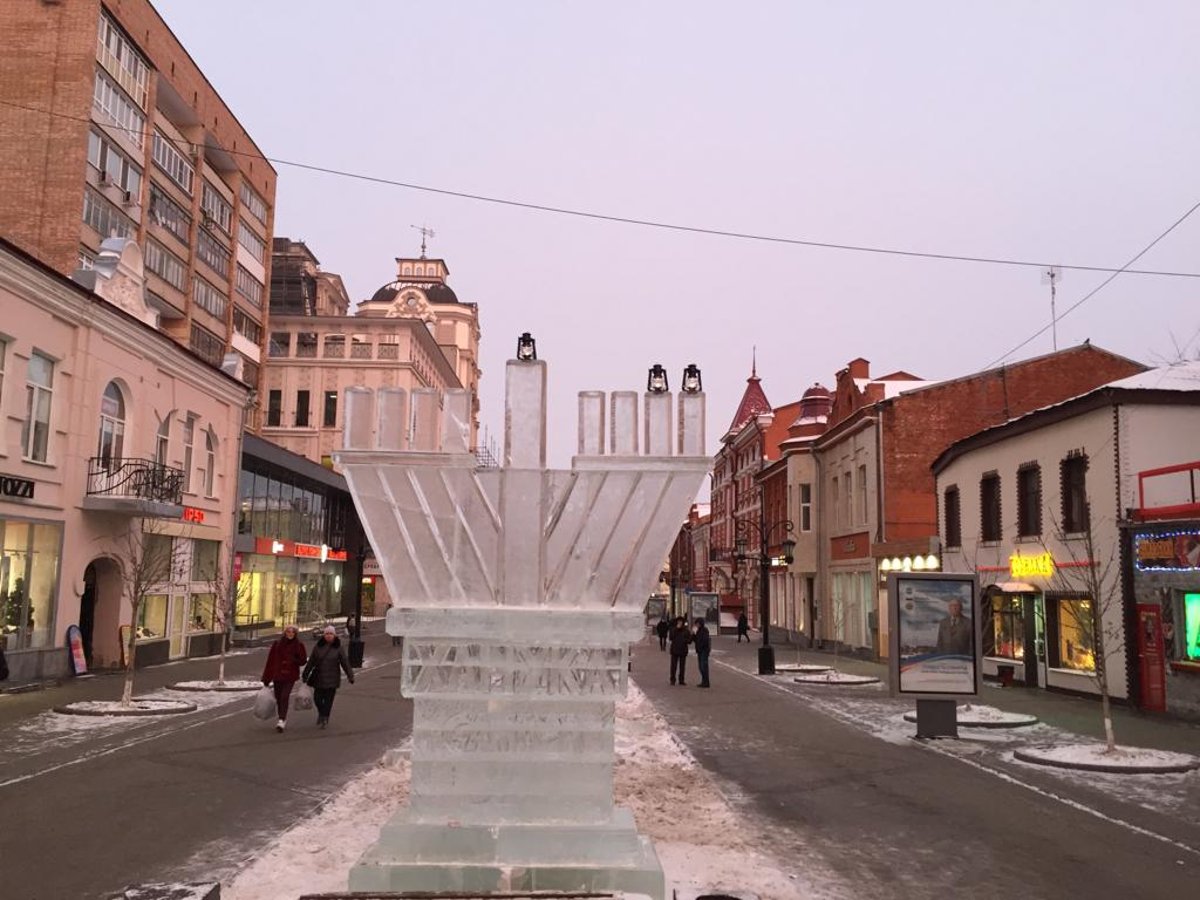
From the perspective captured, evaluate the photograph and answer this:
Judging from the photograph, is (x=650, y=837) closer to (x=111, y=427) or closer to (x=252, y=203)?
(x=111, y=427)

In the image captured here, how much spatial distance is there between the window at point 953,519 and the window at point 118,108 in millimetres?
33322

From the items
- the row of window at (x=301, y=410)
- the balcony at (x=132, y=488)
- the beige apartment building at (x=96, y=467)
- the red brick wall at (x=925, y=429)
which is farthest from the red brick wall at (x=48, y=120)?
the row of window at (x=301, y=410)

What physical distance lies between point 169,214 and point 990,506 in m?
37.1

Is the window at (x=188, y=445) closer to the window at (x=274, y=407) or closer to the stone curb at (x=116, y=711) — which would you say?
the stone curb at (x=116, y=711)

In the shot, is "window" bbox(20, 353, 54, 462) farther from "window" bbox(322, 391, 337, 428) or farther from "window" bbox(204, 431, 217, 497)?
"window" bbox(322, 391, 337, 428)

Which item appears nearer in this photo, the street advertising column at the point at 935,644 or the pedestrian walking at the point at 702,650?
the street advertising column at the point at 935,644

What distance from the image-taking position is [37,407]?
72.0ft

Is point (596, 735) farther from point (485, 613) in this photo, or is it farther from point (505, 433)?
point (505, 433)

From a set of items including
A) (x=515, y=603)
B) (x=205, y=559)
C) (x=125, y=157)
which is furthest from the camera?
(x=125, y=157)

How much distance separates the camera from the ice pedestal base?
5.54m

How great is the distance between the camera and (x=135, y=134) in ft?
128

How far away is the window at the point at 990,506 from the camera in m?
25.8

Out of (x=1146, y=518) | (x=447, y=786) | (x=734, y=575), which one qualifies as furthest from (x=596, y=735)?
(x=734, y=575)

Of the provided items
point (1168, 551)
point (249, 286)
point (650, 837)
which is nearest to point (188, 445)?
point (650, 837)
